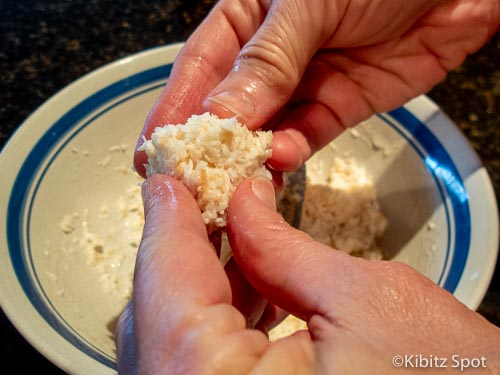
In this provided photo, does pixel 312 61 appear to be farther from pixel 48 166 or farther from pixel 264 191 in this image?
pixel 48 166

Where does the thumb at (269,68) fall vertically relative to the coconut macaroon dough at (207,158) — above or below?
above

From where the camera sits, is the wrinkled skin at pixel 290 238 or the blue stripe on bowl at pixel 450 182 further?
the blue stripe on bowl at pixel 450 182

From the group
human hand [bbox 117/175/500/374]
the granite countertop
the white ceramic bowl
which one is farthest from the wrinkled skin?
the granite countertop

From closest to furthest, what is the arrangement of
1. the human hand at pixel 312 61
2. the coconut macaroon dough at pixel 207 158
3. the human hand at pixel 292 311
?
the human hand at pixel 292 311 < the coconut macaroon dough at pixel 207 158 < the human hand at pixel 312 61

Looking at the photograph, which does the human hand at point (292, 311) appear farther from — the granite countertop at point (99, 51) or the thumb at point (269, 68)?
the granite countertop at point (99, 51)

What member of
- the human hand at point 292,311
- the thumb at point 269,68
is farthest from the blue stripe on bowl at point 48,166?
the thumb at point 269,68

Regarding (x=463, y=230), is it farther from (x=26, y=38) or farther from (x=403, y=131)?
(x=26, y=38)

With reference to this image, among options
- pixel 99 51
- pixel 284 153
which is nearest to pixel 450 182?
pixel 284 153
